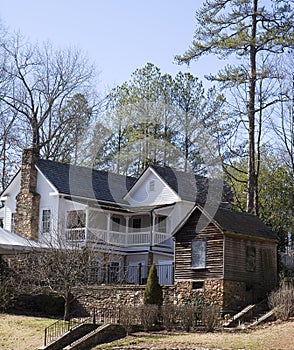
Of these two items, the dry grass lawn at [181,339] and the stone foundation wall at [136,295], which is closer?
the dry grass lawn at [181,339]

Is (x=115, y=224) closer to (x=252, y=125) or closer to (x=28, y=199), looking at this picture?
(x=28, y=199)

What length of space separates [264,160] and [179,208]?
262 inches

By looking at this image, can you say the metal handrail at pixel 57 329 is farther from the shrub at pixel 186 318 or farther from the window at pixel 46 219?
the window at pixel 46 219

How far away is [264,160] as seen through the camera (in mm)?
44406

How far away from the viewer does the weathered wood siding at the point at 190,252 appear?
30844 millimetres

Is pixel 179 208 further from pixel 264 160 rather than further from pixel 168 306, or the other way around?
pixel 168 306

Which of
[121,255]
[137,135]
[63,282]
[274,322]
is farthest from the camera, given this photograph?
[137,135]

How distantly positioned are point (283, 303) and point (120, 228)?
17.9 metres

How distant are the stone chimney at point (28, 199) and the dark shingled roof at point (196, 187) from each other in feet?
24.3

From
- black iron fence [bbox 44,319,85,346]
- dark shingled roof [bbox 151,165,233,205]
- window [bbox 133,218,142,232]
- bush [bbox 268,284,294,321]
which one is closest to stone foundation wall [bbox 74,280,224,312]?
bush [bbox 268,284,294,321]

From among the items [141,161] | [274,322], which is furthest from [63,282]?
[141,161]

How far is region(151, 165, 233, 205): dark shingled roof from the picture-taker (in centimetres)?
4212

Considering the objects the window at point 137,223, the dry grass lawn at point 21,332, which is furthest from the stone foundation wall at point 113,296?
the window at point 137,223

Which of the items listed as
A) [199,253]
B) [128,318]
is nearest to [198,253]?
[199,253]
